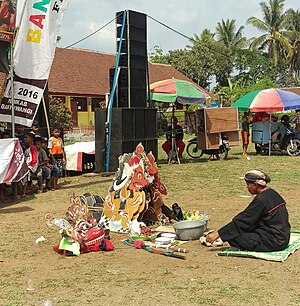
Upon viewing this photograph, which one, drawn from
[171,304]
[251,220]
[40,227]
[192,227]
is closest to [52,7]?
[40,227]

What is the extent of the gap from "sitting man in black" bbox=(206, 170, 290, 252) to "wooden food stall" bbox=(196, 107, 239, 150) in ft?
34.9

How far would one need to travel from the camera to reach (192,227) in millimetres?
7113

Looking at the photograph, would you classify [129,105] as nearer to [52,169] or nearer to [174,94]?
[174,94]

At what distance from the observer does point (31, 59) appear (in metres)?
10.7

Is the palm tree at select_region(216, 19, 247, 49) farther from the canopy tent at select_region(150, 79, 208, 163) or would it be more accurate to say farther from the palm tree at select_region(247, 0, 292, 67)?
the canopy tent at select_region(150, 79, 208, 163)

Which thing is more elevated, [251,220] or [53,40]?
[53,40]

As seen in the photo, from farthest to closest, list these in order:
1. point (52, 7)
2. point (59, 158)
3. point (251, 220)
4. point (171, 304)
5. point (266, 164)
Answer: point (266, 164) < point (59, 158) < point (52, 7) < point (251, 220) < point (171, 304)

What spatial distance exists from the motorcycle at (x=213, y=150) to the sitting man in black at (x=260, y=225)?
11.0 metres

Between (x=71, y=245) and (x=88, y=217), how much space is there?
0.55m

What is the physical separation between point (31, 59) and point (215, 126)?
7.84 meters

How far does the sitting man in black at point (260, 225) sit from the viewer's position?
6.08 m

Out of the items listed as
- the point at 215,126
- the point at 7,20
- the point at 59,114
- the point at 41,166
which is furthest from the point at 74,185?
the point at 59,114

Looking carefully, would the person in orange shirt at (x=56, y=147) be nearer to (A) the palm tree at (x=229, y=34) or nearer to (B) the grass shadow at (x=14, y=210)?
(B) the grass shadow at (x=14, y=210)

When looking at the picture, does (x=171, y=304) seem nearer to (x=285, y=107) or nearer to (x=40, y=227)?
(x=40, y=227)
